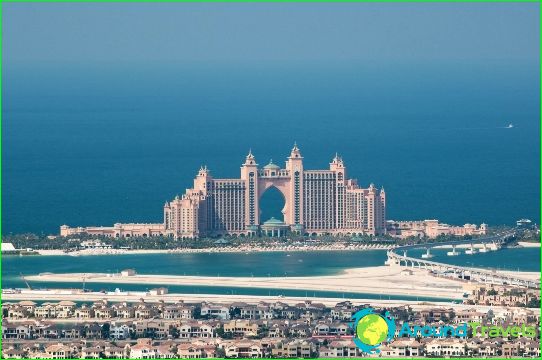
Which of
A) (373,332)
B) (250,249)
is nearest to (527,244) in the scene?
(250,249)

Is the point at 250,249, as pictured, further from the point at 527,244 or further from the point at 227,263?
the point at 527,244

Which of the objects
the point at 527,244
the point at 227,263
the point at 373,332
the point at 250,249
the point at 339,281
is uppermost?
the point at 527,244

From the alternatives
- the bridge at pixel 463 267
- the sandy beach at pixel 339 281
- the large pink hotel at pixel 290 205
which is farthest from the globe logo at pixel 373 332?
the large pink hotel at pixel 290 205

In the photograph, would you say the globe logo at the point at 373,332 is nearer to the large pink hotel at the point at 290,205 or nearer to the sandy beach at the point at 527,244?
the sandy beach at the point at 527,244

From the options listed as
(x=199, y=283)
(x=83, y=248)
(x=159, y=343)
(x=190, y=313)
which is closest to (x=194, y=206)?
(x=83, y=248)

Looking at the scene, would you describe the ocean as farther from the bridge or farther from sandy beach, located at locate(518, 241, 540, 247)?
sandy beach, located at locate(518, 241, 540, 247)
